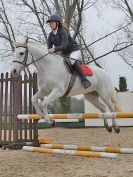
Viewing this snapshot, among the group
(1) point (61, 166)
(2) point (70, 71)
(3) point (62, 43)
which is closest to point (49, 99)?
(2) point (70, 71)

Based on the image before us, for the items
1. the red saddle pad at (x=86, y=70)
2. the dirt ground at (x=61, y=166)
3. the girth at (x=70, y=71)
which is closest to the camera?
the dirt ground at (x=61, y=166)

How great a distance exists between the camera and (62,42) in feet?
24.1

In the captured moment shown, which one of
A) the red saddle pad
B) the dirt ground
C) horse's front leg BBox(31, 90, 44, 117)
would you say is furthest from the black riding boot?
the dirt ground

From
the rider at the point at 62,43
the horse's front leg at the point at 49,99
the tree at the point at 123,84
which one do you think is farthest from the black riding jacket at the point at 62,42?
the tree at the point at 123,84

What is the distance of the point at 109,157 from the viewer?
271 inches

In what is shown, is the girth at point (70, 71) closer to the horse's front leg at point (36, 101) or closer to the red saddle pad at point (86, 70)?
the red saddle pad at point (86, 70)

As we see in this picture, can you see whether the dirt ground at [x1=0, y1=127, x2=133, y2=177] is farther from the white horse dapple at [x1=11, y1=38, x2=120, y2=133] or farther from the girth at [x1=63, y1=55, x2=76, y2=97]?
the girth at [x1=63, y1=55, x2=76, y2=97]

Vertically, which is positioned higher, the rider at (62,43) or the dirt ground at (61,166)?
the rider at (62,43)

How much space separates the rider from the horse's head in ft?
1.46

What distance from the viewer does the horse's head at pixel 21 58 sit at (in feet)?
23.0

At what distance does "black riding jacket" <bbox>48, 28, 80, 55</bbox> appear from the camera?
7.33 meters

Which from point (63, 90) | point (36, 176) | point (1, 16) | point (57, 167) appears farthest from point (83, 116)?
point (1, 16)

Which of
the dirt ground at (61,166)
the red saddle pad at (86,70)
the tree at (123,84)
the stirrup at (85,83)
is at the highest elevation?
the tree at (123,84)

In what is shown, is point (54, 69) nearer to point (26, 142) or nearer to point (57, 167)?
point (57, 167)
